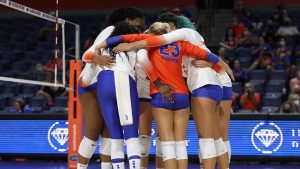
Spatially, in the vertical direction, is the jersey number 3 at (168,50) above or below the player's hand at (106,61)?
above

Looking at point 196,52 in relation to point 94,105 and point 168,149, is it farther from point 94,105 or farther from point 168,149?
point 94,105

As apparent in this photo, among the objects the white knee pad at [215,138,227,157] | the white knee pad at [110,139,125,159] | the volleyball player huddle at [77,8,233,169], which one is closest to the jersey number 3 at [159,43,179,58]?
the volleyball player huddle at [77,8,233,169]

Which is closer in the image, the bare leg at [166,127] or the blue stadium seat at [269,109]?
the bare leg at [166,127]

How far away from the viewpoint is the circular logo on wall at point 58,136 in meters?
12.4

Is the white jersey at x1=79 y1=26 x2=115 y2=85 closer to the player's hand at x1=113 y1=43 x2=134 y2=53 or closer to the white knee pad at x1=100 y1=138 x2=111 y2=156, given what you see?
the player's hand at x1=113 y1=43 x2=134 y2=53

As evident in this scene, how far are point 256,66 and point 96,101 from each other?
9.75m

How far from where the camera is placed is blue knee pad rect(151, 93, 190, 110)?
6711 millimetres

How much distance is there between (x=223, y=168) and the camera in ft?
24.4

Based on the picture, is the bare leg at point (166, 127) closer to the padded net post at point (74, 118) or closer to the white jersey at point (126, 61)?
the white jersey at point (126, 61)

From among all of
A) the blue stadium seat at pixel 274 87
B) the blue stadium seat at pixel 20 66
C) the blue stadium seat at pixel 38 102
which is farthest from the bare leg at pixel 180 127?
the blue stadium seat at pixel 20 66

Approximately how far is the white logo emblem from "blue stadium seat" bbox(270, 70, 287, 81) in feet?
12.8

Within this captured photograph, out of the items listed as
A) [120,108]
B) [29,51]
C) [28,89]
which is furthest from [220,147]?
[29,51]

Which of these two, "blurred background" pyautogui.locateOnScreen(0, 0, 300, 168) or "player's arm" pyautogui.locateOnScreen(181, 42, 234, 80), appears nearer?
"player's arm" pyautogui.locateOnScreen(181, 42, 234, 80)

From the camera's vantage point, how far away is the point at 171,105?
6.72 metres
